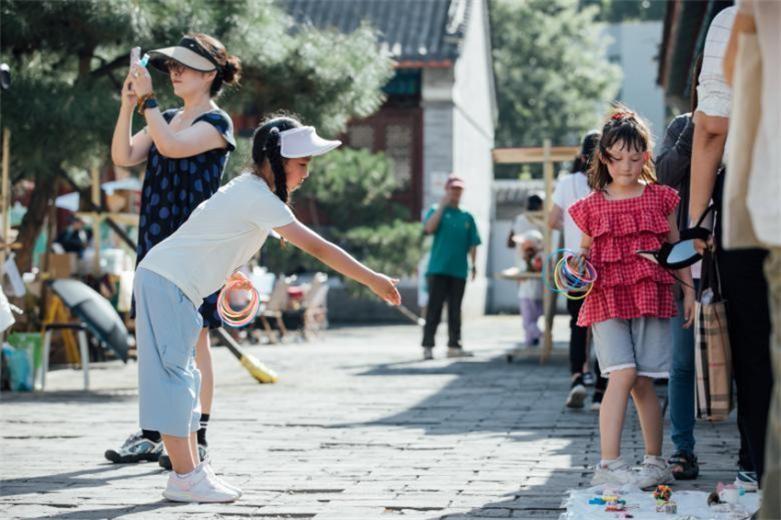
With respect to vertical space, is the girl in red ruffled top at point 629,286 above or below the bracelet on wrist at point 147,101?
below

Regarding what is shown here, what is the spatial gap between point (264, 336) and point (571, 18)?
32497 mm

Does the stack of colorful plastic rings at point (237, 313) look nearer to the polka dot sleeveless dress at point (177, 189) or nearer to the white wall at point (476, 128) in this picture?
the polka dot sleeveless dress at point (177, 189)

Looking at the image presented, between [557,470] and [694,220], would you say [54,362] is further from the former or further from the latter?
[694,220]

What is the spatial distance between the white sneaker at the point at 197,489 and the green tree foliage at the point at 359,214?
1891cm

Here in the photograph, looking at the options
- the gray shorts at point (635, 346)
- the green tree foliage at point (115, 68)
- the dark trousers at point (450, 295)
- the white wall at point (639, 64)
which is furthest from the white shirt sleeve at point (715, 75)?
the white wall at point (639, 64)

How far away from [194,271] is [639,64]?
70.0m

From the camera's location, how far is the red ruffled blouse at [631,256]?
599 centimetres

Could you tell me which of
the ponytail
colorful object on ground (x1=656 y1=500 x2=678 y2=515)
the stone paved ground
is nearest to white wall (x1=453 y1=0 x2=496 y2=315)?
the stone paved ground

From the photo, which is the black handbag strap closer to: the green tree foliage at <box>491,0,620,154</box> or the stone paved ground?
the stone paved ground

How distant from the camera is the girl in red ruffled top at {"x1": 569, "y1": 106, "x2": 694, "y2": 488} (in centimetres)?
597

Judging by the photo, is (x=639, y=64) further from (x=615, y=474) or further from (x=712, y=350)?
(x=712, y=350)

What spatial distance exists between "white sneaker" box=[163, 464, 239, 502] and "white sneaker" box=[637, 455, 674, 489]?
163 cm

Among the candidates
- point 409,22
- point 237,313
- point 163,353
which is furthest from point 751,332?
point 409,22

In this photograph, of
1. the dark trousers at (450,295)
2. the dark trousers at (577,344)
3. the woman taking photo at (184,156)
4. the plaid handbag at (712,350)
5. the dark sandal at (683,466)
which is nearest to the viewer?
the plaid handbag at (712,350)
